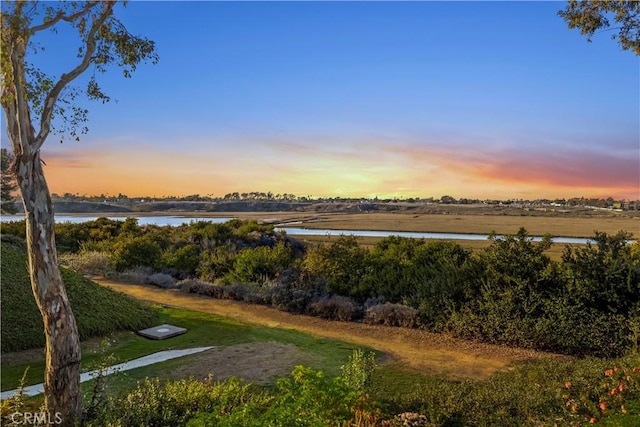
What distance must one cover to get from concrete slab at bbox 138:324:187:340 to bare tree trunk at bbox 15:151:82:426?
521 cm

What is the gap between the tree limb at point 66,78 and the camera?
15.4 ft

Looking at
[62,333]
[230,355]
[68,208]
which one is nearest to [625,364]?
[230,355]

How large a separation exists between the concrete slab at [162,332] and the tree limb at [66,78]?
21.3 ft

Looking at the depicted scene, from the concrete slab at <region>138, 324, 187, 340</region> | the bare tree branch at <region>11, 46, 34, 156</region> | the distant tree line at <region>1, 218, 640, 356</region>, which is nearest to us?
the bare tree branch at <region>11, 46, 34, 156</region>

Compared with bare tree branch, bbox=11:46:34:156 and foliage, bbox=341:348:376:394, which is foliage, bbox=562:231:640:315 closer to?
foliage, bbox=341:348:376:394

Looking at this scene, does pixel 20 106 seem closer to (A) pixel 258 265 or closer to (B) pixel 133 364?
(B) pixel 133 364

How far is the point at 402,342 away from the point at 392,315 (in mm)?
1596

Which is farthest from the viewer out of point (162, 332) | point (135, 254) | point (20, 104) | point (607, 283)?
point (135, 254)

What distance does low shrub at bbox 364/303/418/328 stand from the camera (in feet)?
38.9

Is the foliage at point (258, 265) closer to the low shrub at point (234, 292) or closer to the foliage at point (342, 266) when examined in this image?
the low shrub at point (234, 292)

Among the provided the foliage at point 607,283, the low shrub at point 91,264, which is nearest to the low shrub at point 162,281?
the low shrub at point 91,264

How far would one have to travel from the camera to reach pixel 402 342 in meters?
10.5

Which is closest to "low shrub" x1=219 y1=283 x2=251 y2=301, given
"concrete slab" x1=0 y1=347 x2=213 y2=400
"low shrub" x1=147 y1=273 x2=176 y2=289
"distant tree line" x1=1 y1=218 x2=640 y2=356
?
"distant tree line" x1=1 y1=218 x2=640 y2=356

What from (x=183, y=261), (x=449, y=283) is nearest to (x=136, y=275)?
(x=183, y=261)
